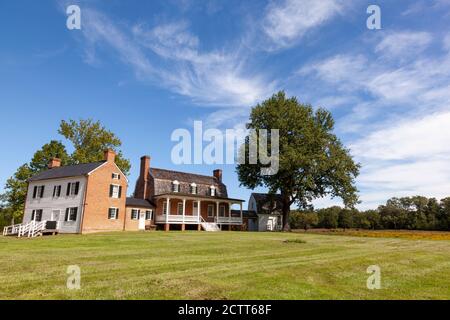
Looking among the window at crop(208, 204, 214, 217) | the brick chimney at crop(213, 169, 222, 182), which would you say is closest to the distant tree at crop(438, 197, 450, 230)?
the brick chimney at crop(213, 169, 222, 182)

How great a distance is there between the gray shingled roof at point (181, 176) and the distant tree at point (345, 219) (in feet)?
166

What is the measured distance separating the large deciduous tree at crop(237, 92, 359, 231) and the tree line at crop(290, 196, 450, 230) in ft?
91.2

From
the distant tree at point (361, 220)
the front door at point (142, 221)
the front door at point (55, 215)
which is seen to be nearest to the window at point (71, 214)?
the front door at point (55, 215)

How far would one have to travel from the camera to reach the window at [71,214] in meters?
35.0

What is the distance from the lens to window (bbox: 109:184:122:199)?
3719 centimetres

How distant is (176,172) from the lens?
4869cm

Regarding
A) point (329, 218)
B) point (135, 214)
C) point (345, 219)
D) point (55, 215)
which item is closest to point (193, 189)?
point (135, 214)

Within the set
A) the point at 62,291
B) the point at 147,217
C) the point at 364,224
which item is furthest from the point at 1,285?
the point at 364,224

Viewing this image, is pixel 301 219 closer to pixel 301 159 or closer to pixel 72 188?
pixel 301 159

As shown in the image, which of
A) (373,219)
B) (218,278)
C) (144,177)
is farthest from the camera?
(373,219)

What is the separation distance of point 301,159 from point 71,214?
26174 millimetres

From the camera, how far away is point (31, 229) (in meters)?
33.2

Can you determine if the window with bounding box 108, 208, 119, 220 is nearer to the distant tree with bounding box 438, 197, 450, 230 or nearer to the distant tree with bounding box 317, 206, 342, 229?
the distant tree with bounding box 438, 197, 450, 230

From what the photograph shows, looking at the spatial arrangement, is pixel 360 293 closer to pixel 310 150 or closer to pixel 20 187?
pixel 310 150
